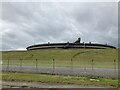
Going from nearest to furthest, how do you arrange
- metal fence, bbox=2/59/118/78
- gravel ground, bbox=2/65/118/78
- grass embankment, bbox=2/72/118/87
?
grass embankment, bbox=2/72/118/87
gravel ground, bbox=2/65/118/78
metal fence, bbox=2/59/118/78

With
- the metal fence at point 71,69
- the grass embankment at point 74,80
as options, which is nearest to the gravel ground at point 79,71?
the metal fence at point 71,69

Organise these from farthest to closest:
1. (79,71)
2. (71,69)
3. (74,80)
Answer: (71,69) < (79,71) < (74,80)

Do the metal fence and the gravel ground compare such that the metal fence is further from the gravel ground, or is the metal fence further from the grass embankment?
the grass embankment

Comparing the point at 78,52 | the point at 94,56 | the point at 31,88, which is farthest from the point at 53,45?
the point at 31,88

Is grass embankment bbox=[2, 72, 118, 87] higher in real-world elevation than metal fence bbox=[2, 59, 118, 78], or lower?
lower

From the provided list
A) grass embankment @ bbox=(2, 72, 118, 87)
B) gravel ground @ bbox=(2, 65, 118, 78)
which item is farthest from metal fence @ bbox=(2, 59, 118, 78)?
grass embankment @ bbox=(2, 72, 118, 87)

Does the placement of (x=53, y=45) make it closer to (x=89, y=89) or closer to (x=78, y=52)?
(x=78, y=52)

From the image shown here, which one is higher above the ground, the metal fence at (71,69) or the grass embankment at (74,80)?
the metal fence at (71,69)

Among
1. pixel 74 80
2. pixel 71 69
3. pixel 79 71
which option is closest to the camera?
pixel 74 80

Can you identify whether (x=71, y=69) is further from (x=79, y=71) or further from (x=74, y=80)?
(x=74, y=80)

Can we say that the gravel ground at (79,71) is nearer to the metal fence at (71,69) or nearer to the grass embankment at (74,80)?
the metal fence at (71,69)

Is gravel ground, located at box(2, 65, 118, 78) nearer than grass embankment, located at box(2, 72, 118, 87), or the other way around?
grass embankment, located at box(2, 72, 118, 87)

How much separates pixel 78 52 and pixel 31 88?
5296 cm

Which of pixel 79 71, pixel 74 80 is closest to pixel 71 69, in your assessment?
pixel 79 71
